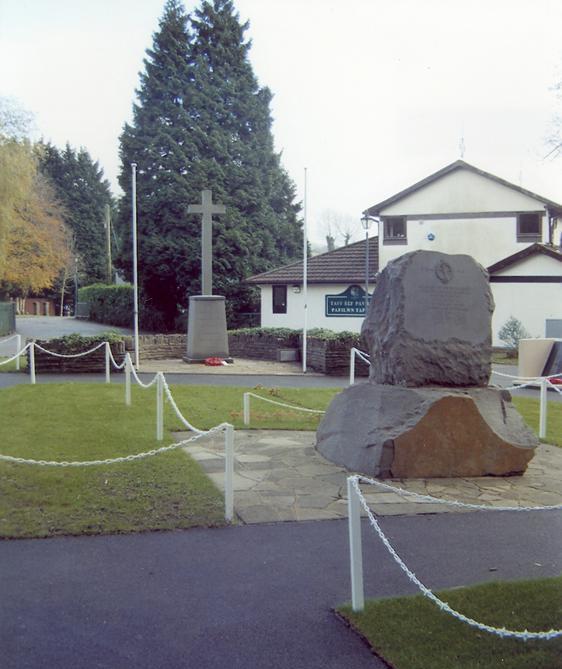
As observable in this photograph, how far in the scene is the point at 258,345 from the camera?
24766 mm

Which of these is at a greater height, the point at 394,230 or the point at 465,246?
the point at 394,230

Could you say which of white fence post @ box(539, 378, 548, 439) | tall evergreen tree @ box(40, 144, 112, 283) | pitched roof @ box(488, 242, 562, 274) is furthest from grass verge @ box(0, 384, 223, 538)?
tall evergreen tree @ box(40, 144, 112, 283)

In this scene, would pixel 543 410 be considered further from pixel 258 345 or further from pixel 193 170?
pixel 193 170

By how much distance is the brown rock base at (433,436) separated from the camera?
765cm

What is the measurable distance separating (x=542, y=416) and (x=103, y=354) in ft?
40.0

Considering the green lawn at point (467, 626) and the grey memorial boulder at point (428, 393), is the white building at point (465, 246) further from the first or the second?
the green lawn at point (467, 626)

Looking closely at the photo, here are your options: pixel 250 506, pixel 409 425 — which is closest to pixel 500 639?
pixel 250 506

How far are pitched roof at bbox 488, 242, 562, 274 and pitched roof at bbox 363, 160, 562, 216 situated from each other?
7.16ft

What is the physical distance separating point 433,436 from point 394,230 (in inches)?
1035

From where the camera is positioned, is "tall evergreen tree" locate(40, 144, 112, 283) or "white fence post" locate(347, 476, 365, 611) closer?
"white fence post" locate(347, 476, 365, 611)

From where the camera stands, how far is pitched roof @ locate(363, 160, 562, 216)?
3025 centimetres

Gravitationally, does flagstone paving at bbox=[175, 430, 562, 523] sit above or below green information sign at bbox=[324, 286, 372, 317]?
below

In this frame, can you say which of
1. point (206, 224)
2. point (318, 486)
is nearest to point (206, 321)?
point (206, 224)

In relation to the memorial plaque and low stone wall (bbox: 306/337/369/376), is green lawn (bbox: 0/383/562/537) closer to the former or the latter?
the memorial plaque
